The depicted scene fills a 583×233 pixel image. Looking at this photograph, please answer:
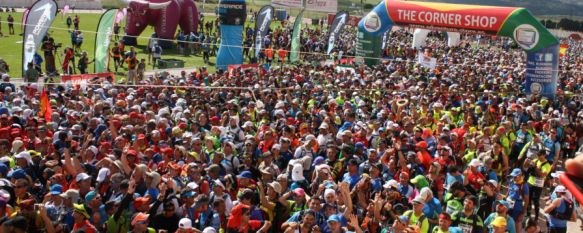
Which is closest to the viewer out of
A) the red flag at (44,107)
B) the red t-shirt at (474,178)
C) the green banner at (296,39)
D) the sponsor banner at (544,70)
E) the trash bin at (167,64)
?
the red t-shirt at (474,178)

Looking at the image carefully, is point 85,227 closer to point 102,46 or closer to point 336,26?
point 102,46

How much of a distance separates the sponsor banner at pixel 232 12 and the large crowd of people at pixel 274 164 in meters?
10.7

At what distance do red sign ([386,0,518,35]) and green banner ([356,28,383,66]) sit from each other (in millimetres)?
1464

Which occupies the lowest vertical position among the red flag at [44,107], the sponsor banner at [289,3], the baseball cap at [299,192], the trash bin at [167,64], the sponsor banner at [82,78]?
the baseball cap at [299,192]

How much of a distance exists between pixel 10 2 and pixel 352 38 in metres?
29.6

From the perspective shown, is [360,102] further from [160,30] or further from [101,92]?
[160,30]

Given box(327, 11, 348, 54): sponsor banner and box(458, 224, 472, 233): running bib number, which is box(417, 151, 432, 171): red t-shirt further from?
box(327, 11, 348, 54): sponsor banner

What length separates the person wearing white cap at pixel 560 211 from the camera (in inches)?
284

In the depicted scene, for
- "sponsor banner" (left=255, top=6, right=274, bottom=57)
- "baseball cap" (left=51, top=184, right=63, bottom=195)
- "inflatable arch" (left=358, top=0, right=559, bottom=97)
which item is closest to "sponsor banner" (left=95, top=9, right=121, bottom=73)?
"sponsor banner" (left=255, top=6, right=274, bottom=57)

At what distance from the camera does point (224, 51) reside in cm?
2455

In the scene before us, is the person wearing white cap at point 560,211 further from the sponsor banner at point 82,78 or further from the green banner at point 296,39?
the green banner at point 296,39

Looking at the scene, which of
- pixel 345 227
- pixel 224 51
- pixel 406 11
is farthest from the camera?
pixel 224 51

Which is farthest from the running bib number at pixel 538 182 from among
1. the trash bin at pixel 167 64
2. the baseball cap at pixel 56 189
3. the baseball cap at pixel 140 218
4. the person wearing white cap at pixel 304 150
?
the trash bin at pixel 167 64

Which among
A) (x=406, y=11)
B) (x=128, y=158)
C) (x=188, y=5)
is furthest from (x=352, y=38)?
(x=128, y=158)
